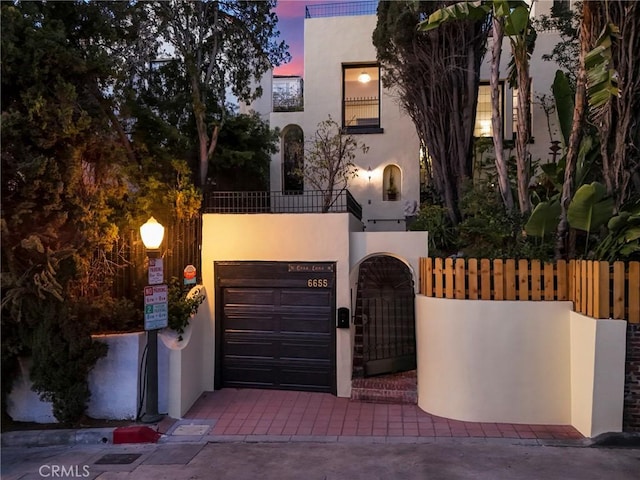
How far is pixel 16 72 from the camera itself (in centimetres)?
687

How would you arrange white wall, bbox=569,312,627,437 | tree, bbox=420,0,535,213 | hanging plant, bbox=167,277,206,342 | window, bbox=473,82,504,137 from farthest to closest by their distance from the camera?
window, bbox=473,82,504,137 → hanging plant, bbox=167,277,206,342 → tree, bbox=420,0,535,213 → white wall, bbox=569,312,627,437

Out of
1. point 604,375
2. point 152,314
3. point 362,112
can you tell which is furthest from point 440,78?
point 152,314

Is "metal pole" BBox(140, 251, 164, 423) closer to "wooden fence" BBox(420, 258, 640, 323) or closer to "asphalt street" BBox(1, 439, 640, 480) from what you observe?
"asphalt street" BBox(1, 439, 640, 480)

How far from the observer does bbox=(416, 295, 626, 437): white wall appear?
716 cm

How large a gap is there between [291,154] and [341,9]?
4271 millimetres

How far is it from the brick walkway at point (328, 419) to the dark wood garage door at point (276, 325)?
0.34 metres

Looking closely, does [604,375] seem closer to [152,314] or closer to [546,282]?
[546,282]

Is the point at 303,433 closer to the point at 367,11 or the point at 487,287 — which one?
the point at 487,287

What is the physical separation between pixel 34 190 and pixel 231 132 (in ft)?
17.9

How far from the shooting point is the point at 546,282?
7.38m

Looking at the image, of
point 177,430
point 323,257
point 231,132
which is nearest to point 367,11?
point 231,132

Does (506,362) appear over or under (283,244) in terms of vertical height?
under

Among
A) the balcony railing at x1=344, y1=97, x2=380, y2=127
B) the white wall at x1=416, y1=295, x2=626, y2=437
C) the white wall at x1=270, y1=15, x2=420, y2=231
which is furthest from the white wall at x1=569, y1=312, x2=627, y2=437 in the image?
the balcony railing at x1=344, y1=97, x2=380, y2=127

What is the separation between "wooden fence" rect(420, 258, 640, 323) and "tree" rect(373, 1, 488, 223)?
385cm
